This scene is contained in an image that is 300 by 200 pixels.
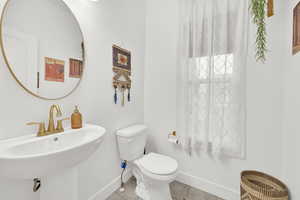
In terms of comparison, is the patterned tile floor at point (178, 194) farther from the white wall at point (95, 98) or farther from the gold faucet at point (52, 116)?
the gold faucet at point (52, 116)

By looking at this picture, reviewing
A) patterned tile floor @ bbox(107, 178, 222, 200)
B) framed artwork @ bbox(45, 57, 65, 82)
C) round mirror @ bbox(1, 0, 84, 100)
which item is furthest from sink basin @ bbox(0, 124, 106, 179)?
patterned tile floor @ bbox(107, 178, 222, 200)

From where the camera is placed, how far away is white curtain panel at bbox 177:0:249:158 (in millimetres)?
1312

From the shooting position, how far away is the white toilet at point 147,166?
3.95 feet

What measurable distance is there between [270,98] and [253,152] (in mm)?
548

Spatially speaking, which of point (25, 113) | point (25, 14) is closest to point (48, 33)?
point (25, 14)

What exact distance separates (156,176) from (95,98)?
91 cm

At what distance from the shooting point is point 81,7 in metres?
1.14

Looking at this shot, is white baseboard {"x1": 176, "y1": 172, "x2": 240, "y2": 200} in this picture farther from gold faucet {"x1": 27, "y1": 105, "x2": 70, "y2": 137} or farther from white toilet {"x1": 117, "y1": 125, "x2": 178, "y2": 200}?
gold faucet {"x1": 27, "y1": 105, "x2": 70, "y2": 137}

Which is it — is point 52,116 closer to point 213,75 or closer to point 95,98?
point 95,98

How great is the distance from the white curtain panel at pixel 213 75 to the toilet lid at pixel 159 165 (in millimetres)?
346

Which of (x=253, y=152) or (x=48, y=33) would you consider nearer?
(x=48, y=33)

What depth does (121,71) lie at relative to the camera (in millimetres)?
1539

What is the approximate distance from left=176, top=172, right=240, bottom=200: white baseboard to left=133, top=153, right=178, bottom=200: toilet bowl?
17.0 inches

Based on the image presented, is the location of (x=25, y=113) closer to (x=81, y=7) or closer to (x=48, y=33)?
(x=48, y=33)
